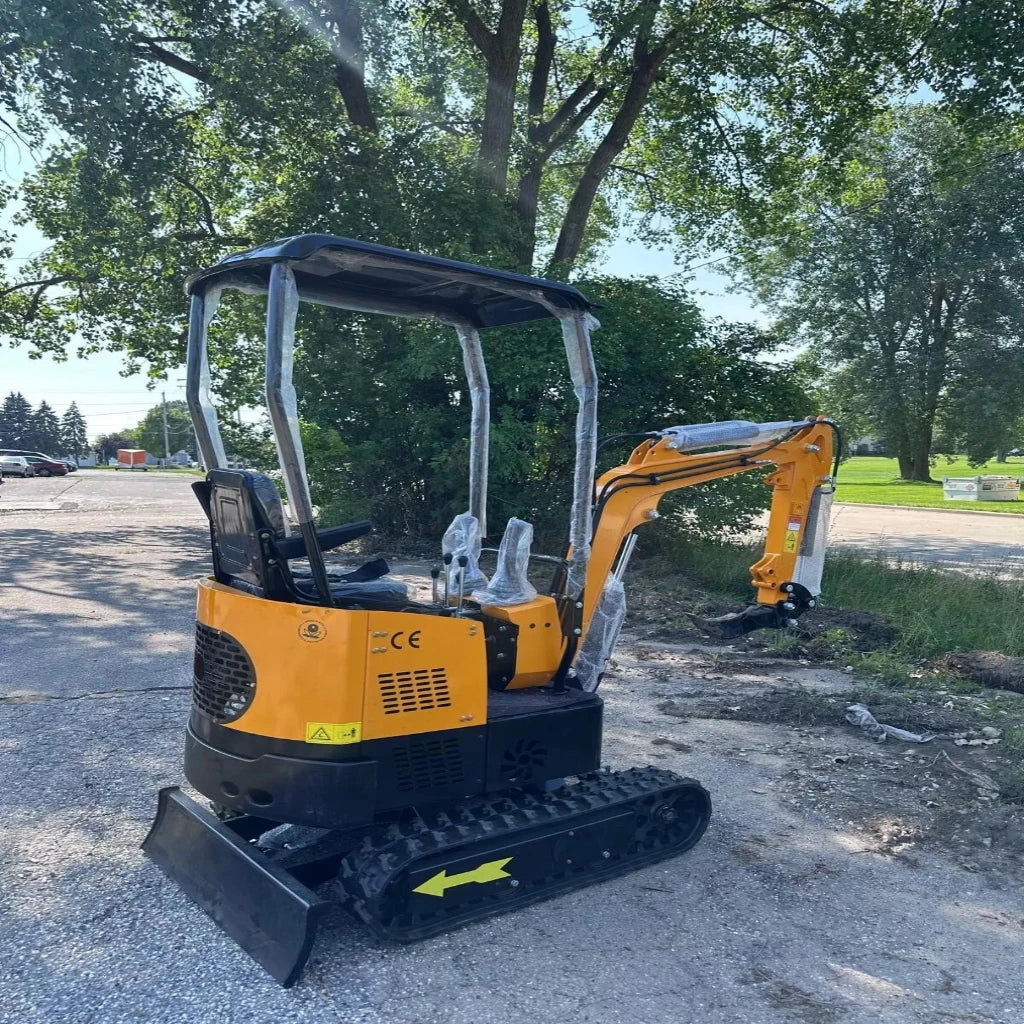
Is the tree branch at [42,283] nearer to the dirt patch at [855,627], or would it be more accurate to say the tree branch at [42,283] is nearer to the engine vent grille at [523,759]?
the dirt patch at [855,627]

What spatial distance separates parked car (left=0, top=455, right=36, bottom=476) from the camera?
48625 millimetres

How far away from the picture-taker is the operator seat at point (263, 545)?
3.57 m

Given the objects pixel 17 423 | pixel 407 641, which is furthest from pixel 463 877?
pixel 17 423

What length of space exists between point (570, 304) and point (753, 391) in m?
10.1

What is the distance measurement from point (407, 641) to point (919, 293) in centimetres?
3417

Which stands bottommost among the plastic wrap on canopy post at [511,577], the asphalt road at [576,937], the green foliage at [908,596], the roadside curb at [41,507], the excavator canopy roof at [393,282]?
the asphalt road at [576,937]

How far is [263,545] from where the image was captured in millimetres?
3561

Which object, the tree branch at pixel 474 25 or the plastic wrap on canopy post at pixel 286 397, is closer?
the plastic wrap on canopy post at pixel 286 397

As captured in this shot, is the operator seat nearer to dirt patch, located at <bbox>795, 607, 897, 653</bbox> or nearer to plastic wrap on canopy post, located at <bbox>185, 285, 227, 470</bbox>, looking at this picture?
plastic wrap on canopy post, located at <bbox>185, 285, 227, 470</bbox>

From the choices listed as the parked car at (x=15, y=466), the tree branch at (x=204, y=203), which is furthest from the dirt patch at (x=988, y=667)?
the parked car at (x=15, y=466)

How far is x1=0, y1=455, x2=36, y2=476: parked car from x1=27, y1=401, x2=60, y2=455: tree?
48.3m

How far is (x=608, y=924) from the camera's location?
3.77m

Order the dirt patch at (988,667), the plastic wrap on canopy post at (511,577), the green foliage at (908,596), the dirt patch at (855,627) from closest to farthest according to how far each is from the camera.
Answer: the plastic wrap on canopy post at (511,577) → the dirt patch at (988,667) → the green foliage at (908,596) → the dirt patch at (855,627)

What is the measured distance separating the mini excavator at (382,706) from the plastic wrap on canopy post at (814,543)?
216cm
